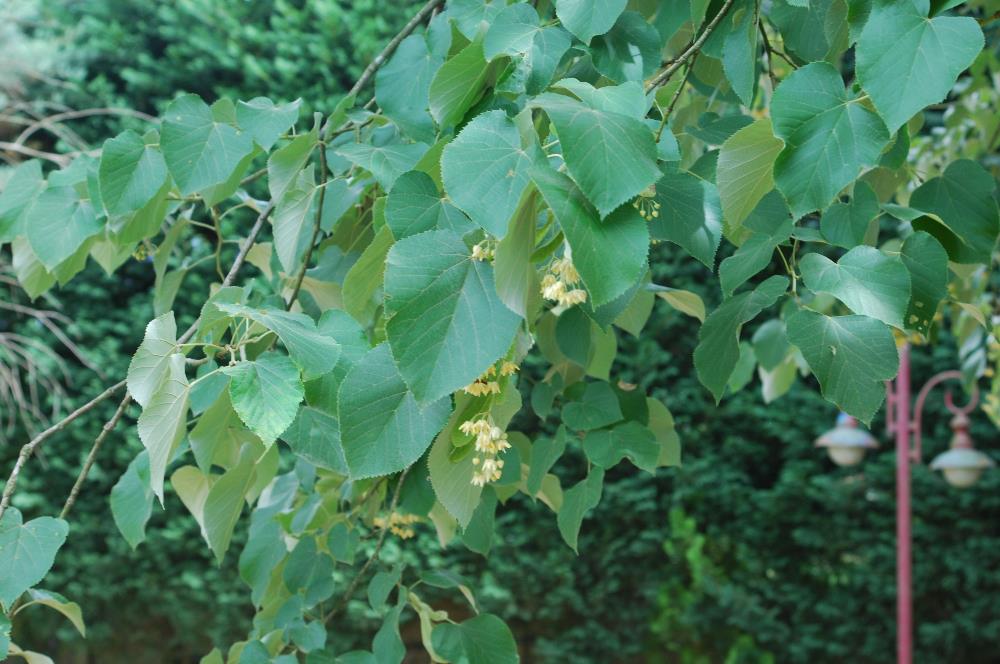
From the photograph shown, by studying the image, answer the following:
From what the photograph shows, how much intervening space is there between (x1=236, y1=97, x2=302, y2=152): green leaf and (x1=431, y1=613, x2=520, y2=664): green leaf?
0.54 meters

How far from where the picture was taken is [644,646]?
425 centimetres

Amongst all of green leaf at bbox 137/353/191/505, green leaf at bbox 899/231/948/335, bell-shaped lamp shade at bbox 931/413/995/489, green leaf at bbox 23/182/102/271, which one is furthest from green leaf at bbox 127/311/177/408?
bell-shaped lamp shade at bbox 931/413/995/489

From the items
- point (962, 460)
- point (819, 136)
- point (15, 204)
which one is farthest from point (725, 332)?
point (962, 460)

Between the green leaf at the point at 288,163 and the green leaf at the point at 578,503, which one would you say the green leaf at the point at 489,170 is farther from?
the green leaf at the point at 578,503

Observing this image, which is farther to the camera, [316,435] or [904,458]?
[904,458]

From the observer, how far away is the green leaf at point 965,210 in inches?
37.0

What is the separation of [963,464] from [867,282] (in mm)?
3199

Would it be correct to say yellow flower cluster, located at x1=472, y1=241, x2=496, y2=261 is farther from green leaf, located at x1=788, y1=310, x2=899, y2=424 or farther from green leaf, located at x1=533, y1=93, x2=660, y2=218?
green leaf, located at x1=788, y1=310, x2=899, y2=424

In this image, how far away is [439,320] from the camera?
611mm

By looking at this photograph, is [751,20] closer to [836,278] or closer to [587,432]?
[836,278]

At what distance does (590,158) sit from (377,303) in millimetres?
468

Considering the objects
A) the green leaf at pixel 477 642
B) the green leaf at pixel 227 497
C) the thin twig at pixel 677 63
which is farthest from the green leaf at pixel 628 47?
the green leaf at pixel 477 642

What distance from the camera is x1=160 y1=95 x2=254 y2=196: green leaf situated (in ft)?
3.07

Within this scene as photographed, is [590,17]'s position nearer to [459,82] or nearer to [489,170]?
[459,82]
